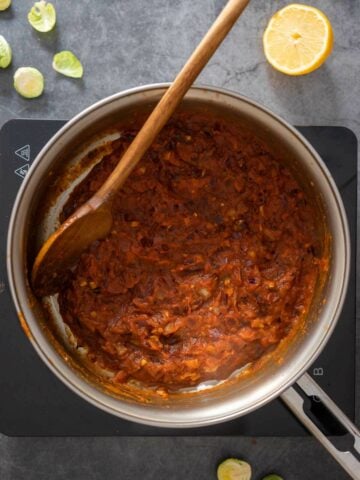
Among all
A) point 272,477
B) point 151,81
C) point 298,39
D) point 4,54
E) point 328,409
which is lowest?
Result: point 272,477

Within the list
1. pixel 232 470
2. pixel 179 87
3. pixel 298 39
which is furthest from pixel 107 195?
pixel 232 470

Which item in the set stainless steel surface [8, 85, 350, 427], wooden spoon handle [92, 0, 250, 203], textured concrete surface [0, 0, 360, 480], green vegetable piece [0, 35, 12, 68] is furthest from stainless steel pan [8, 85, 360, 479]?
green vegetable piece [0, 35, 12, 68]

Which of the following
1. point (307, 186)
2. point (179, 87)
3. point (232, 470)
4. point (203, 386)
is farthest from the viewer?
point (232, 470)

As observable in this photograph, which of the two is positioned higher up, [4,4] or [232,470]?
[4,4]

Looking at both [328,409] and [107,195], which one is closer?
[107,195]

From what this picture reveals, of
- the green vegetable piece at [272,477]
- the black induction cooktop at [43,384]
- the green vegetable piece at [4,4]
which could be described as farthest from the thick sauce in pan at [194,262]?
the green vegetable piece at [4,4]

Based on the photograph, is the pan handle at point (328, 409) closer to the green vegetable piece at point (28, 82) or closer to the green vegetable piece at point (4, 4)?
the green vegetable piece at point (28, 82)

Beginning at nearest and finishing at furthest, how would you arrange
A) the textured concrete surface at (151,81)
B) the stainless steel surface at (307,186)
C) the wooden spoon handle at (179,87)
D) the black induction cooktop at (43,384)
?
1. the wooden spoon handle at (179,87)
2. the stainless steel surface at (307,186)
3. the black induction cooktop at (43,384)
4. the textured concrete surface at (151,81)

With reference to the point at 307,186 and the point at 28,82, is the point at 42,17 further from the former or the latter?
the point at 307,186

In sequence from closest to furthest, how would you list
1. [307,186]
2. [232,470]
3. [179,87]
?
[179,87] → [307,186] → [232,470]
